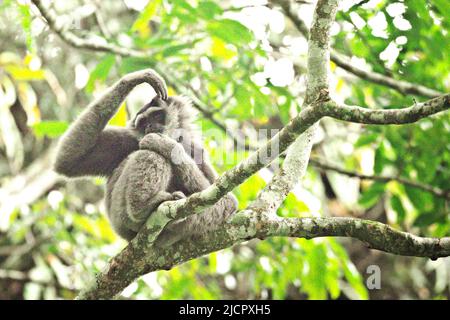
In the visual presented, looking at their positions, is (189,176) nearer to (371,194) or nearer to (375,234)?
(375,234)

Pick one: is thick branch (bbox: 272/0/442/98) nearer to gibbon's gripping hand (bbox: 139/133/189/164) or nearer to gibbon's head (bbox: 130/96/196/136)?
gibbon's head (bbox: 130/96/196/136)

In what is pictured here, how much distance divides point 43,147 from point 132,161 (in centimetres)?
698

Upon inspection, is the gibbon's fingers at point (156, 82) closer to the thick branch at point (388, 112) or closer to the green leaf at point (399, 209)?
the thick branch at point (388, 112)

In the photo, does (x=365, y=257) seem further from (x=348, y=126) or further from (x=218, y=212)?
(x=218, y=212)

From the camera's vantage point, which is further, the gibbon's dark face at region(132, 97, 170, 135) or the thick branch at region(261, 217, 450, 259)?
the gibbon's dark face at region(132, 97, 170, 135)

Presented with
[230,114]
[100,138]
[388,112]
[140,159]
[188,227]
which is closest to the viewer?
[388,112]

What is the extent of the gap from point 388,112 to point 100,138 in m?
3.05

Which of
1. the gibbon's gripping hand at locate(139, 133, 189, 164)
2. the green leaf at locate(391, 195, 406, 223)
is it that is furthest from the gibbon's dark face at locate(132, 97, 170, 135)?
the green leaf at locate(391, 195, 406, 223)

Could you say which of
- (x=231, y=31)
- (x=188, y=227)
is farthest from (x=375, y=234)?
(x=231, y=31)

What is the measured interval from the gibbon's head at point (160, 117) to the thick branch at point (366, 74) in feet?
5.67

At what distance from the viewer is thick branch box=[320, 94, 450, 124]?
3.48 metres

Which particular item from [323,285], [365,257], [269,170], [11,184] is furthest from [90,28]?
[365,257]

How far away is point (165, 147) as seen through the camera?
516cm

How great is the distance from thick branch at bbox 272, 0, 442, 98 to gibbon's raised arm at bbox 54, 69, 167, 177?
2.02m
